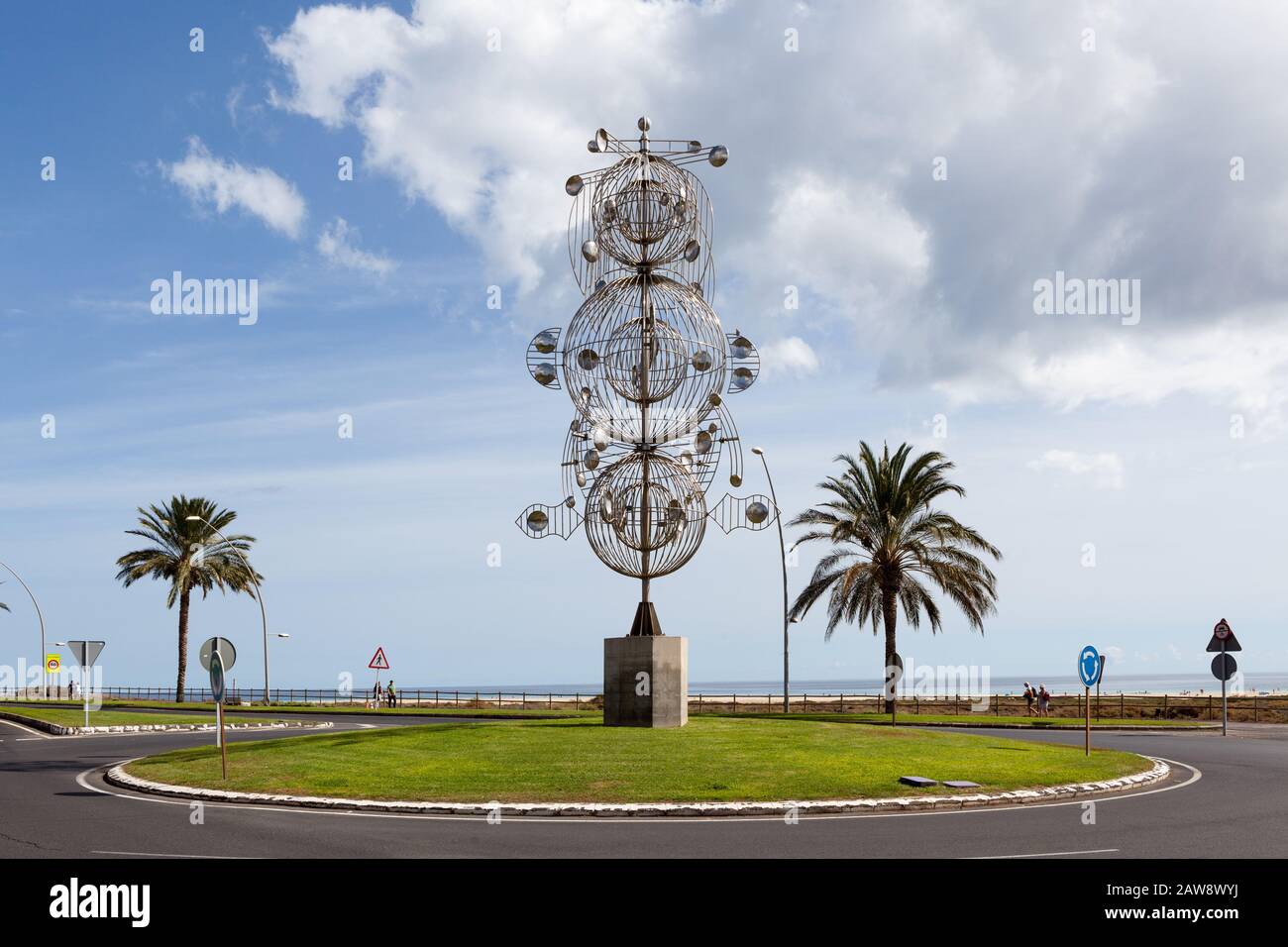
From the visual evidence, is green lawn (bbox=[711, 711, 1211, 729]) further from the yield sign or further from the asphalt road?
the asphalt road

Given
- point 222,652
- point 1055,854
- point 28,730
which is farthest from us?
point 28,730

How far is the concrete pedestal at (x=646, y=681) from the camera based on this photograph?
24375 mm

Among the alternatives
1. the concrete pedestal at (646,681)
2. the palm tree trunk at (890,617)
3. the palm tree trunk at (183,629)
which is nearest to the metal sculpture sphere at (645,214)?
the concrete pedestal at (646,681)

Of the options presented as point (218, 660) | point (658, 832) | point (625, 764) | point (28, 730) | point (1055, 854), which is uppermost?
point (218, 660)

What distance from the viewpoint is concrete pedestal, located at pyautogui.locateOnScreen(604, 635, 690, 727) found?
24.4 m

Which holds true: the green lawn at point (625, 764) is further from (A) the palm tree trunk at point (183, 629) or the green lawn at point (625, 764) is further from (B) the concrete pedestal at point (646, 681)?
(A) the palm tree trunk at point (183, 629)

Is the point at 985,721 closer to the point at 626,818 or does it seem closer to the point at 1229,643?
the point at 1229,643

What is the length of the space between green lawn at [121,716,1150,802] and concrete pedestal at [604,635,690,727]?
787mm

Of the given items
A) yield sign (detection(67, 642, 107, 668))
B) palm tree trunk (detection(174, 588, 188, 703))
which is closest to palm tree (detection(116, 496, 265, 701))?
palm tree trunk (detection(174, 588, 188, 703))

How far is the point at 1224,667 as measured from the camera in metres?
32.6

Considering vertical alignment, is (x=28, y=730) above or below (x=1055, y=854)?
below

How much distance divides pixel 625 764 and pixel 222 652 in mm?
6943

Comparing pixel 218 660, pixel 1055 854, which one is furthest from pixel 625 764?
pixel 1055 854

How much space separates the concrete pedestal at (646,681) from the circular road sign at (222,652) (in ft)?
26.7
